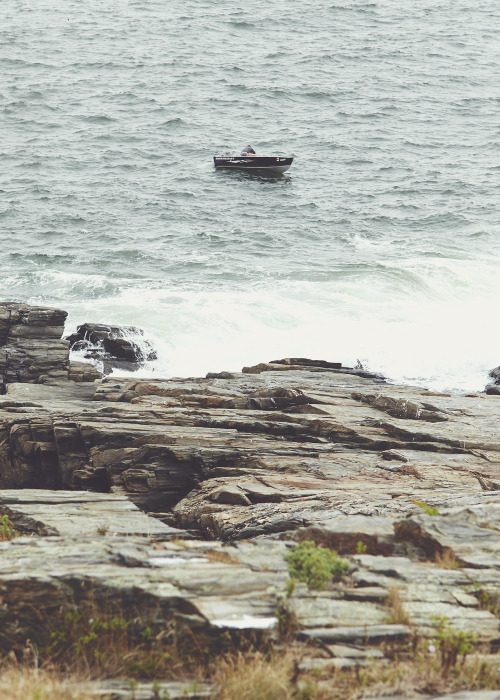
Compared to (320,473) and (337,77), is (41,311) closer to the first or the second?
(320,473)

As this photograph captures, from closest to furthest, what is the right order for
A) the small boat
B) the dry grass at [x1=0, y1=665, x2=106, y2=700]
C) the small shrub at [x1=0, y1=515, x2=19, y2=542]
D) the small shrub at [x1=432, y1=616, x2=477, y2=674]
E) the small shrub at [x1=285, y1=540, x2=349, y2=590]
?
the dry grass at [x1=0, y1=665, x2=106, y2=700] < the small shrub at [x1=432, y1=616, x2=477, y2=674] < the small shrub at [x1=285, y1=540, x2=349, y2=590] < the small shrub at [x1=0, y1=515, x2=19, y2=542] < the small boat

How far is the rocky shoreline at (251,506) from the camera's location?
256 inches

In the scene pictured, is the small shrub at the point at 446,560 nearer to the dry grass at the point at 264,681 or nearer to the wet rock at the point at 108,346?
the dry grass at the point at 264,681

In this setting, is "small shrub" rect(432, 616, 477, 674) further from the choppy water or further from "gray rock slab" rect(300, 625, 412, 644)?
the choppy water

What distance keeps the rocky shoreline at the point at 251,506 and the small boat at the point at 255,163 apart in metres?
30.4

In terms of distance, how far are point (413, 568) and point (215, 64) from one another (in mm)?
68402

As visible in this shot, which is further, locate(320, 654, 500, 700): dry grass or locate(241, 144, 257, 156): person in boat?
locate(241, 144, 257, 156): person in boat

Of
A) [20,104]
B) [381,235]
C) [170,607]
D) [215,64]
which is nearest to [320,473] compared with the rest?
[170,607]

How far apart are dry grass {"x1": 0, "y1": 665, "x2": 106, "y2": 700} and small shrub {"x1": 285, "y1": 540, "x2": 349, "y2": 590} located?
2.15 metres

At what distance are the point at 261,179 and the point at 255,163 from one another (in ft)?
3.79

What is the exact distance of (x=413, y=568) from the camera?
7.35m

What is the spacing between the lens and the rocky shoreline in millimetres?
6504

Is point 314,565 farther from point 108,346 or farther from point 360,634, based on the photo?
point 108,346

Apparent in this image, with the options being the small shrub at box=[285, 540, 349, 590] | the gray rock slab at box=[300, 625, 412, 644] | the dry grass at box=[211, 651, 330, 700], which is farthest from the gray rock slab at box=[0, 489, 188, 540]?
the gray rock slab at box=[300, 625, 412, 644]
